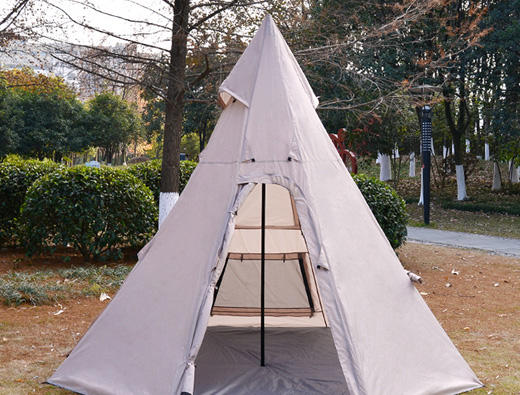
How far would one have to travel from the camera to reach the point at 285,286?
283 inches

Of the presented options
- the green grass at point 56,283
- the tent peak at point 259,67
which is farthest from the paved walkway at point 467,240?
the tent peak at point 259,67

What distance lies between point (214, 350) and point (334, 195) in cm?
212

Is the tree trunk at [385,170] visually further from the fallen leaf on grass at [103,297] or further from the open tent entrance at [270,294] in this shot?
the open tent entrance at [270,294]

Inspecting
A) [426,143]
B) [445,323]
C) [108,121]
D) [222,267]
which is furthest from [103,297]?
[108,121]

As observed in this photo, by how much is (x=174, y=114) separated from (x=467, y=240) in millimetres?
8759

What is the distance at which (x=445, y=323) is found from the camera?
741 cm

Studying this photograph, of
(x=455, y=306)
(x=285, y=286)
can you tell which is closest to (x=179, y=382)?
(x=285, y=286)

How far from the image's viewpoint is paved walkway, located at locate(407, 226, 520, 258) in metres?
13.5

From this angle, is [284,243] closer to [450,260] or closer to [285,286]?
[285,286]

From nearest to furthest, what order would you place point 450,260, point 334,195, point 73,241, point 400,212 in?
point 334,195
point 73,241
point 400,212
point 450,260

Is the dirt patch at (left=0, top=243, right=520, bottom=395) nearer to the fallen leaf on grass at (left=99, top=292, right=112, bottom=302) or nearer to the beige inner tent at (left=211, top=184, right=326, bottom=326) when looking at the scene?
the fallen leaf on grass at (left=99, top=292, right=112, bottom=302)

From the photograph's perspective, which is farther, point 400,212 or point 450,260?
point 450,260

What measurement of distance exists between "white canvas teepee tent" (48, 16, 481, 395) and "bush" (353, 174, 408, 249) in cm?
497

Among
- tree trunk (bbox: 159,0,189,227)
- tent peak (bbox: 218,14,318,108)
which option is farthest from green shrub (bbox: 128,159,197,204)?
tent peak (bbox: 218,14,318,108)
